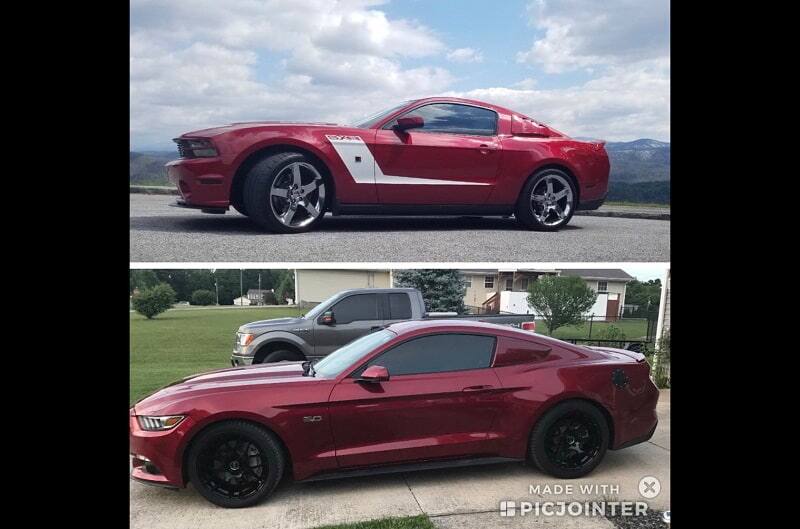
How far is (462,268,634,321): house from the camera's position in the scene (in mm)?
4926

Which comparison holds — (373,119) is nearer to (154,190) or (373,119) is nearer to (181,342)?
(154,190)

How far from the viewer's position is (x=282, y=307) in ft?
18.6

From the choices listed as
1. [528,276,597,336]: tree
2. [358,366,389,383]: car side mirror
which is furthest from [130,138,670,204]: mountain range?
[358,366,389,383]: car side mirror

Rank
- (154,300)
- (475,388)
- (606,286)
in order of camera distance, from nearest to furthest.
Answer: (475,388)
(606,286)
(154,300)

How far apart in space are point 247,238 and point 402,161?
1.14m

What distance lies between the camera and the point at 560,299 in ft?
17.7

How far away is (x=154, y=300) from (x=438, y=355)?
2.71 m

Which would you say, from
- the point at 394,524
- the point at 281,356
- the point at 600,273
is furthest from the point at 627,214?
the point at 281,356

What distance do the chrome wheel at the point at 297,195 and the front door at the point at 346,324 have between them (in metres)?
1.44

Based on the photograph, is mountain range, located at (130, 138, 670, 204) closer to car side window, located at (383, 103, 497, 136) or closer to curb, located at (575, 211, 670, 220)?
curb, located at (575, 211, 670, 220)

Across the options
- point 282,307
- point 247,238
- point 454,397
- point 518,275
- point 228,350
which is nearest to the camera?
point 247,238
